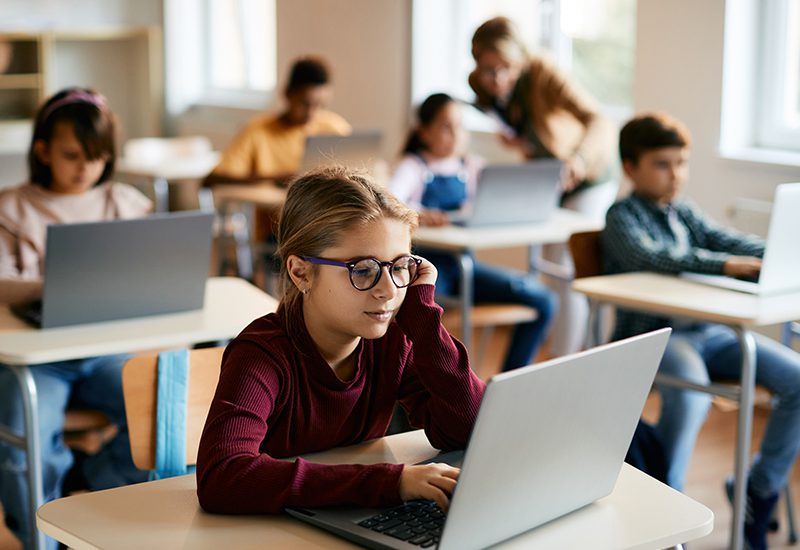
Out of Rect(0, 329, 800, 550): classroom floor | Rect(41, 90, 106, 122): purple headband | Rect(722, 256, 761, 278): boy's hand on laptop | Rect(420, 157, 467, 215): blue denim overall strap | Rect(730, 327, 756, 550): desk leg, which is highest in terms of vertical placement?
Rect(41, 90, 106, 122): purple headband

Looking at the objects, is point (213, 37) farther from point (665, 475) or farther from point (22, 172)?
point (665, 475)

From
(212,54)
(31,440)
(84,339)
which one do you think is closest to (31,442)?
(31,440)

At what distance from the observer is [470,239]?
10.8ft

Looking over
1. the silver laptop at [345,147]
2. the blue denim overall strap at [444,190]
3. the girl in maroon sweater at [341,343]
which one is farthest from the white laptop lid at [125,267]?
the silver laptop at [345,147]

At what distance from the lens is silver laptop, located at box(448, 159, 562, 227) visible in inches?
134

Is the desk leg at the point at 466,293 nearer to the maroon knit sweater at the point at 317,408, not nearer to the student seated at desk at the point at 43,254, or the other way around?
the student seated at desk at the point at 43,254

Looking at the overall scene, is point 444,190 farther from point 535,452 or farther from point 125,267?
point 535,452

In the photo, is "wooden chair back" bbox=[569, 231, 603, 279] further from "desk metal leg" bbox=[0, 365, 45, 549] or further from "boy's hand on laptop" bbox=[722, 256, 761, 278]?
"desk metal leg" bbox=[0, 365, 45, 549]

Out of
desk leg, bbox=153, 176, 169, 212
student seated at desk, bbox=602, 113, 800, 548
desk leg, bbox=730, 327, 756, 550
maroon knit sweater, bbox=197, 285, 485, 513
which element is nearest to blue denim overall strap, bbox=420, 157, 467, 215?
student seated at desk, bbox=602, 113, 800, 548

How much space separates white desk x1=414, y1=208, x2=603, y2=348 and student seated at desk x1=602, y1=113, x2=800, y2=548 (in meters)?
0.35

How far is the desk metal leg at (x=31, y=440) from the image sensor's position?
2197 mm

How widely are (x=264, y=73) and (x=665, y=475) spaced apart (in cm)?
512

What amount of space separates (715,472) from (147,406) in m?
2.05

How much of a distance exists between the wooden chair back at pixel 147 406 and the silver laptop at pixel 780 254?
1.32m
